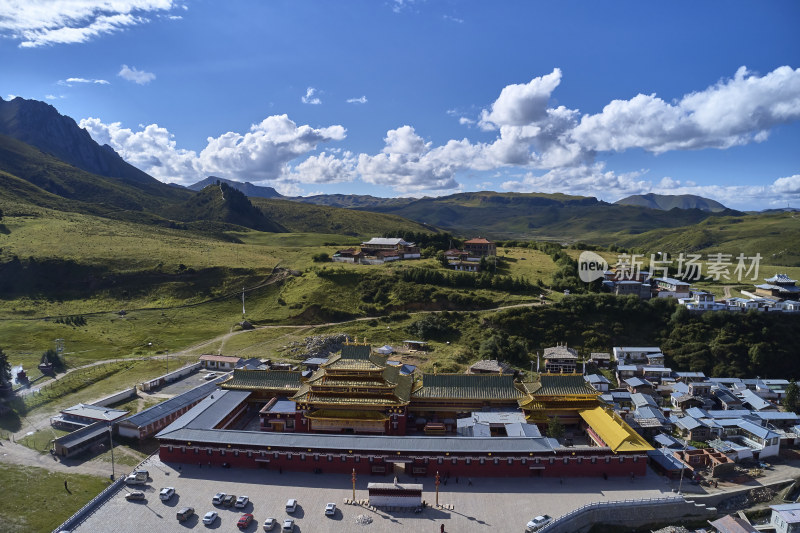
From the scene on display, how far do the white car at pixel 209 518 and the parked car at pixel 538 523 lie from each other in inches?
850

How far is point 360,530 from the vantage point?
31797 millimetres

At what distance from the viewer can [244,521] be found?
31906mm

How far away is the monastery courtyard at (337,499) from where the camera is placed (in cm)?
3225

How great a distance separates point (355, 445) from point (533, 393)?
61.8 ft

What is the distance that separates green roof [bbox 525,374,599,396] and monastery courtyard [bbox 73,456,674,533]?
30.6 feet

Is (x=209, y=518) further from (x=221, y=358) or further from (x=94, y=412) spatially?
(x=221, y=358)

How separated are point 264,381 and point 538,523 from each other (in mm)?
30967

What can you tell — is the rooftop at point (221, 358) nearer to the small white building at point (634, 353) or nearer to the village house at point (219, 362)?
the village house at point (219, 362)

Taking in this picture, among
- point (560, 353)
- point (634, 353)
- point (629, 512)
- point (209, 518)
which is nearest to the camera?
point (209, 518)

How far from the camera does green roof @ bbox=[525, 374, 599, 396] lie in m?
47.0

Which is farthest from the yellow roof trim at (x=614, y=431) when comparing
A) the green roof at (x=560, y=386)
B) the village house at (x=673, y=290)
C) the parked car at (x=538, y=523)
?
the village house at (x=673, y=290)

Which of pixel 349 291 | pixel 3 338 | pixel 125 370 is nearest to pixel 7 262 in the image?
pixel 3 338

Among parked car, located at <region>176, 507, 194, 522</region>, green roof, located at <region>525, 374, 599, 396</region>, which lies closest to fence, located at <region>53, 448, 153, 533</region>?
parked car, located at <region>176, 507, 194, 522</region>

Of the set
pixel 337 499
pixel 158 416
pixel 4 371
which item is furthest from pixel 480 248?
pixel 4 371
